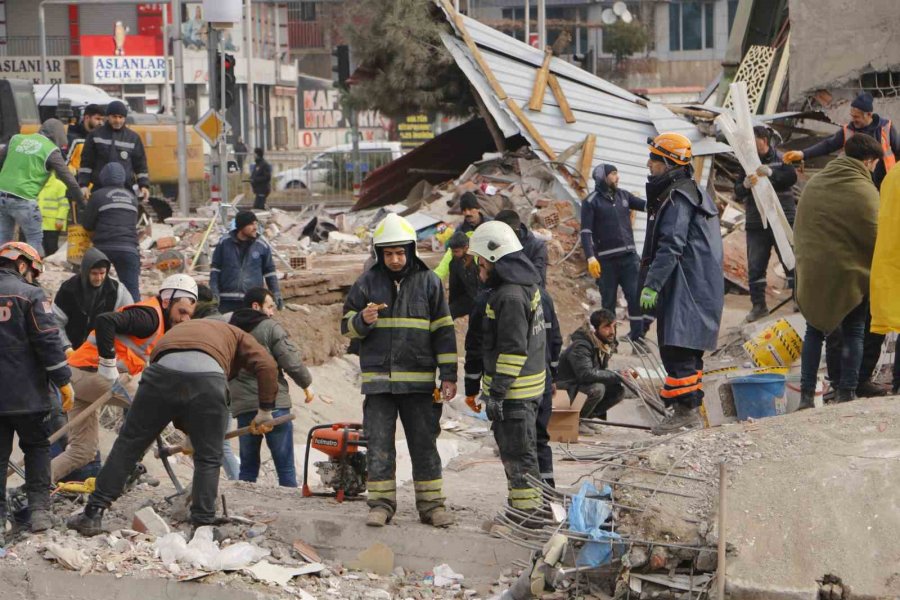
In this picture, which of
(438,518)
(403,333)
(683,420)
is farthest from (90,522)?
(683,420)

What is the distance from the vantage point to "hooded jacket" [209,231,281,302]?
11523mm

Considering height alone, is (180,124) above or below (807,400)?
above

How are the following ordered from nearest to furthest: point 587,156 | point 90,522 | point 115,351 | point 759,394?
point 90,522 → point 115,351 → point 759,394 → point 587,156

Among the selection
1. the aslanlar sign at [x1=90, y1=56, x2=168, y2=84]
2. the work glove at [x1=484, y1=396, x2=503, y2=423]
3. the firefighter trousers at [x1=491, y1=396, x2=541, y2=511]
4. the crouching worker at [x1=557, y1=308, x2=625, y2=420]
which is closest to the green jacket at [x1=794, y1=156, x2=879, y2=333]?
the crouching worker at [x1=557, y1=308, x2=625, y2=420]

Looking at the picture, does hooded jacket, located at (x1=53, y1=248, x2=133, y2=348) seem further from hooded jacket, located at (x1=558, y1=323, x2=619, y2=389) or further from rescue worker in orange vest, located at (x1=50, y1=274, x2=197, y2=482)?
hooded jacket, located at (x1=558, y1=323, x2=619, y2=389)

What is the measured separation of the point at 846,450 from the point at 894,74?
10.1m

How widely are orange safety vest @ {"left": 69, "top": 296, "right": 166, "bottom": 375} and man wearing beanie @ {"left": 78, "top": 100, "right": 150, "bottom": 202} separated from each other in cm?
504

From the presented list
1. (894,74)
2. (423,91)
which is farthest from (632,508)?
(423,91)

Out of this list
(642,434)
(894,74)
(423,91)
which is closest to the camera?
(642,434)

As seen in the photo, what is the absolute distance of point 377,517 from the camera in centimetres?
761

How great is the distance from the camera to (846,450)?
693 cm

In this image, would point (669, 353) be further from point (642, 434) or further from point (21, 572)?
point (21, 572)

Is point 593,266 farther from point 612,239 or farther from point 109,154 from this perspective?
point 109,154

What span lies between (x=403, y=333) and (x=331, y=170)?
27249 millimetres
